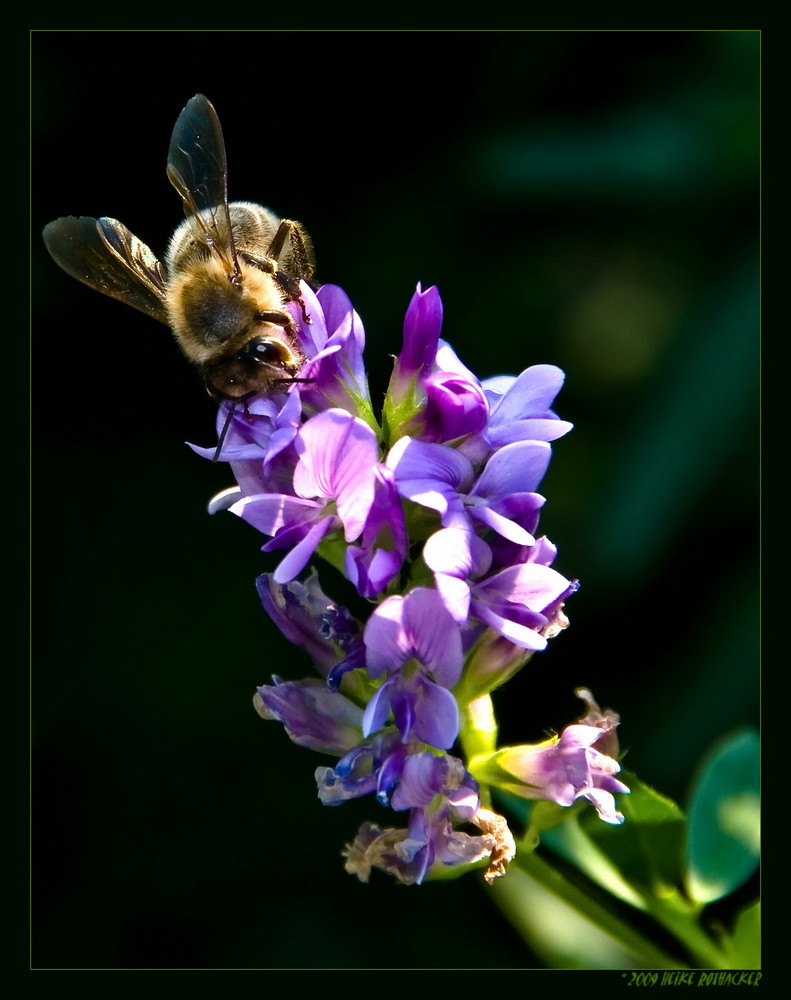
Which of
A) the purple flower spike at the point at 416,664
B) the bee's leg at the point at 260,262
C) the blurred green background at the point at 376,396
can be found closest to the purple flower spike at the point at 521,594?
the purple flower spike at the point at 416,664

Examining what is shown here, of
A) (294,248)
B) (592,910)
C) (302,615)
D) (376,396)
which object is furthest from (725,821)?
(376,396)

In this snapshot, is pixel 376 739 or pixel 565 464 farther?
pixel 565 464

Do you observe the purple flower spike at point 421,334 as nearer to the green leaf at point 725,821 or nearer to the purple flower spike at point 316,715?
the purple flower spike at point 316,715

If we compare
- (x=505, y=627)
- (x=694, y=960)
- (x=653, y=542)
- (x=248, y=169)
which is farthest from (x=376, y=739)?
(x=248, y=169)

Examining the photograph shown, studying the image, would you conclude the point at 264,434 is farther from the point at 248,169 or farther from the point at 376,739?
the point at 248,169

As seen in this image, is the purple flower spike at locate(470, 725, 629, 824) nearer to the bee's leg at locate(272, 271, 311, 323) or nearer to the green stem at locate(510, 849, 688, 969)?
the green stem at locate(510, 849, 688, 969)

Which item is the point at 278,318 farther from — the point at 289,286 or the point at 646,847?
the point at 646,847
